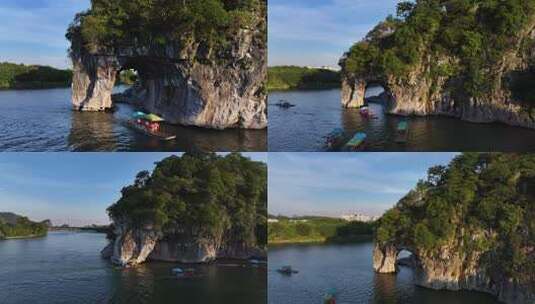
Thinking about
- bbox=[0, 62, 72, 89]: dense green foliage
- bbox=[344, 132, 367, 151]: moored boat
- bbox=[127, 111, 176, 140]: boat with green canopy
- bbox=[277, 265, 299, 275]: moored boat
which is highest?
bbox=[0, 62, 72, 89]: dense green foliage

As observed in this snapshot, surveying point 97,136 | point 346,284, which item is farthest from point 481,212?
point 97,136

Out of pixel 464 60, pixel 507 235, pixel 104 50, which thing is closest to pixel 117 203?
pixel 104 50

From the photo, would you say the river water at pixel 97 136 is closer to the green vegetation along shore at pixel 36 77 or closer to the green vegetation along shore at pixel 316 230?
the green vegetation along shore at pixel 316 230

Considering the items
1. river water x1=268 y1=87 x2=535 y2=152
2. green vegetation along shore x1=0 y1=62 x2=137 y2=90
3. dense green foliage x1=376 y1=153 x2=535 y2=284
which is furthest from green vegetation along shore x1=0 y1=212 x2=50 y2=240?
dense green foliage x1=376 y1=153 x2=535 y2=284

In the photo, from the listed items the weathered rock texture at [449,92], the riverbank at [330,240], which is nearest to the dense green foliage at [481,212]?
the weathered rock texture at [449,92]

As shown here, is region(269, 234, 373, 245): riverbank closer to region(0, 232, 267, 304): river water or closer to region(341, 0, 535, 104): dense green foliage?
region(0, 232, 267, 304): river water

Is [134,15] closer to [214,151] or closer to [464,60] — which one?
[214,151]

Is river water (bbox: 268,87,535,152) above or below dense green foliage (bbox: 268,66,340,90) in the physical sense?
below
